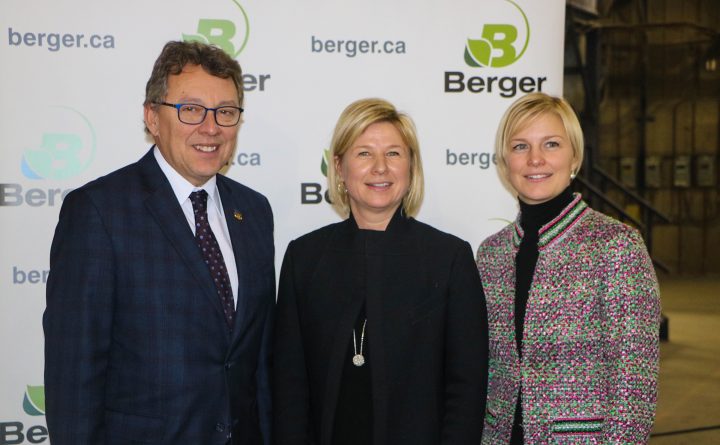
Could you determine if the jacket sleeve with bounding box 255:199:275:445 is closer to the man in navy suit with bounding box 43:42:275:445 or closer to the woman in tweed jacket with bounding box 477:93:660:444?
the man in navy suit with bounding box 43:42:275:445

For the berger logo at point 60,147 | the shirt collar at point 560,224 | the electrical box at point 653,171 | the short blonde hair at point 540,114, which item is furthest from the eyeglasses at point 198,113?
the electrical box at point 653,171

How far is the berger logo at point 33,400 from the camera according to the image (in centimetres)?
298

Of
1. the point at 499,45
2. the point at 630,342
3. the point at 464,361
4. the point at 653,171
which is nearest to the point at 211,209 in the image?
the point at 464,361

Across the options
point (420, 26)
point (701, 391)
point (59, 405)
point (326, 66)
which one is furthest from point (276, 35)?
point (701, 391)

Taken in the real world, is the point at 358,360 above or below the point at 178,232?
below

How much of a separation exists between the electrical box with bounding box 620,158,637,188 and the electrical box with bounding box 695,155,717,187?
1.19m

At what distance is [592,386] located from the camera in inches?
76.9

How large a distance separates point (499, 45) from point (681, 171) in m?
11.6

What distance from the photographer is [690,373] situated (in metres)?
6.87

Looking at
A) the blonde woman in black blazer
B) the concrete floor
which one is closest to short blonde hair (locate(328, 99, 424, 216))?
the blonde woman in black blazer

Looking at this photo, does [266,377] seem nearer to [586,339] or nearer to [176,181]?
[176,181]

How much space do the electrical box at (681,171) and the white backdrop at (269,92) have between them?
37.5 ft

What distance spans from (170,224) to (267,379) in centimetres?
65

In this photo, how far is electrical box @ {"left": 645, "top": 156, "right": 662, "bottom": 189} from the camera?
44.0ft
